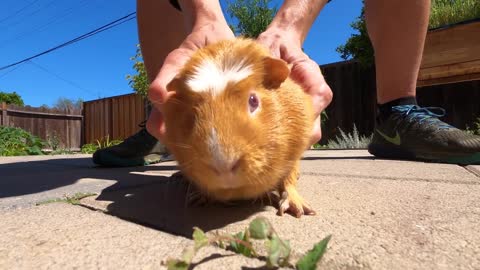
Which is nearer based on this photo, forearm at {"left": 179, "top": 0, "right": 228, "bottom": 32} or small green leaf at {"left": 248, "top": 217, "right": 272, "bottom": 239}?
small green leaf at {"left": 248, "top": 217, "right": 272, "bottom": 239}

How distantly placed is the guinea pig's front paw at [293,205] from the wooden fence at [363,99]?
24.6 ft

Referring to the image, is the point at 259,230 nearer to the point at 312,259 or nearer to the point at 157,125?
the point at 312,259

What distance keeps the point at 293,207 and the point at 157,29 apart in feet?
7.76

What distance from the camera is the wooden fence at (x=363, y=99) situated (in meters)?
7.54

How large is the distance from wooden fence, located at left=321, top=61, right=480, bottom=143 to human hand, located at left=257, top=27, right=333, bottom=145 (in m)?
7.20

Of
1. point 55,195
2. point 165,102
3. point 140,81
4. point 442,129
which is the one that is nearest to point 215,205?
point 165,102

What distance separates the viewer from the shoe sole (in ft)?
8.72

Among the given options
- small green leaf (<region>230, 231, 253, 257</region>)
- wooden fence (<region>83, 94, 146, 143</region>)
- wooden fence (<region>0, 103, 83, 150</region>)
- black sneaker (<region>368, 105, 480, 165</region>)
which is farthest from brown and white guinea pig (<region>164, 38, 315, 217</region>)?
wooden fence (<region>0, 103, 83, 150</region>)

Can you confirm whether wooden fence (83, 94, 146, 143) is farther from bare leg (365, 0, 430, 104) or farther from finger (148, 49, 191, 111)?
finger (148, 49, 191, 111)

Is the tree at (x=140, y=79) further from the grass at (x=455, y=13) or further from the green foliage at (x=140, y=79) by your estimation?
the grass at (x=455, y=13)

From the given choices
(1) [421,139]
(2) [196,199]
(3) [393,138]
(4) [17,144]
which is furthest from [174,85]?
(4) [17,144]

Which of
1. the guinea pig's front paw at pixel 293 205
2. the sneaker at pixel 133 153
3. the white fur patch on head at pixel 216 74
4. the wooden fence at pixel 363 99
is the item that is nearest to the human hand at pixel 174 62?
the white fur patch on head at pixel 216 74

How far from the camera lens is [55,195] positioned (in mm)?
1771

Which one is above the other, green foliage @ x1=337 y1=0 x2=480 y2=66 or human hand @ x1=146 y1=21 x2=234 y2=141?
green foliage @ x1=337 y1=0 x2=480 y2=66
